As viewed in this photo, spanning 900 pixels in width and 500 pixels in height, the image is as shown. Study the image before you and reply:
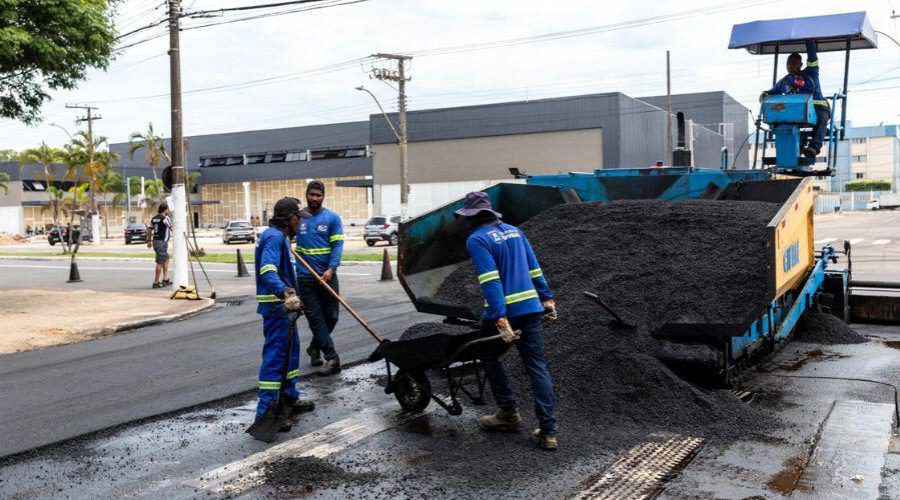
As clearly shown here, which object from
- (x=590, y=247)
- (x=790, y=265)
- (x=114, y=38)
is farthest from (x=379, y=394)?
(x=114, y=38)

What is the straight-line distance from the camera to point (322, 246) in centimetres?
791

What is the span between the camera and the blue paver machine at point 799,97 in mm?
9367

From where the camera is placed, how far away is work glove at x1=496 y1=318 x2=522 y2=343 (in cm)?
513

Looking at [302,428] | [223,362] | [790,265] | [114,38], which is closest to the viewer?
[302,428]

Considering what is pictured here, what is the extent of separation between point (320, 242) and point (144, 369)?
7.82 feet

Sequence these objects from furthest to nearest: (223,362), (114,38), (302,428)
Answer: (114,38), (223,362), (302,428)

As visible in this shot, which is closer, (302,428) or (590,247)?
(302,428)

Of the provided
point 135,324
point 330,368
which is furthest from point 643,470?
point 135,324

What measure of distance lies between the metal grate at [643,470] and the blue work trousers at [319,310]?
140 inches

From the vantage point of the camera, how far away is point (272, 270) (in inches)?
233

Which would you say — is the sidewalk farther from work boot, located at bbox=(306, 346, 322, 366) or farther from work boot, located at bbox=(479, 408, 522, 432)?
work boot, located at bbox=(479, 408, 522, 432)

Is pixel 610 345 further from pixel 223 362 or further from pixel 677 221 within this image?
pixel 223 362

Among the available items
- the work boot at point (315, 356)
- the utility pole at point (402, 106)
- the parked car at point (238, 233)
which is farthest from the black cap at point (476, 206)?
the parked car at point (238, 233)

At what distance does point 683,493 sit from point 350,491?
181 cm
